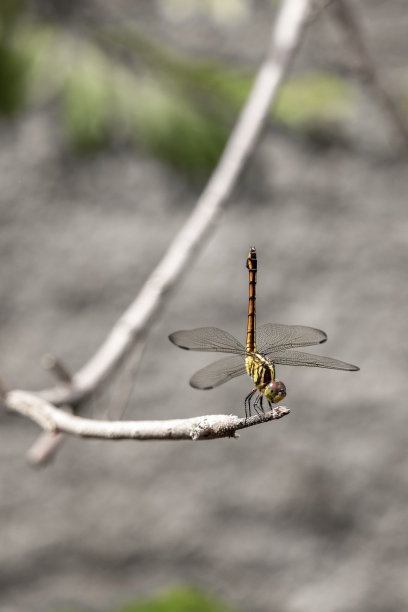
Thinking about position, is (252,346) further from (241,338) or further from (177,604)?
(241,338)

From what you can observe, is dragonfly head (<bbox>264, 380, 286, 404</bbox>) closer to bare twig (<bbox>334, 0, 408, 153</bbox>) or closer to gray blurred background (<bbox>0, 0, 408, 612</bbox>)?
bare twig (<bbox>334, 0, 408, 153</bbox>)

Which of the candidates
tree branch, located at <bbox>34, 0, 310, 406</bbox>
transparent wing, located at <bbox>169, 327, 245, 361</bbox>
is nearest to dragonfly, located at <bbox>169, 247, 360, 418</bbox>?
transparent wing, located at <bbox>169, 327, 245, 361</bbox>

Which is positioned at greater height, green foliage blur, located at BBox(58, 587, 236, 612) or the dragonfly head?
green foliage blur, located at BBox(58, 587, 236, 612)

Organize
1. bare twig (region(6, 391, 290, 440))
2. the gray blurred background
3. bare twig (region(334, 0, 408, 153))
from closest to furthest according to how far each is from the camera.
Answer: bare twig (region(6, 391, 290, 440)) → bare twig (region(334, 0, 408, 153)) → the gray blurred background

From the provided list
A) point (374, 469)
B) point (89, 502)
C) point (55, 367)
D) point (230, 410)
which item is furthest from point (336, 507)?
point (55, 367)

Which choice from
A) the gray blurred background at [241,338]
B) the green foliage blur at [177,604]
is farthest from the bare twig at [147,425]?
the gray blurred background at [241,338]

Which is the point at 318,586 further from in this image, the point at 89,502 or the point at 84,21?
the point at 84,21

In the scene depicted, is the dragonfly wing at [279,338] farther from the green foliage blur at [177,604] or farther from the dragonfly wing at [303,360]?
the green foliage blur at [177,604]
